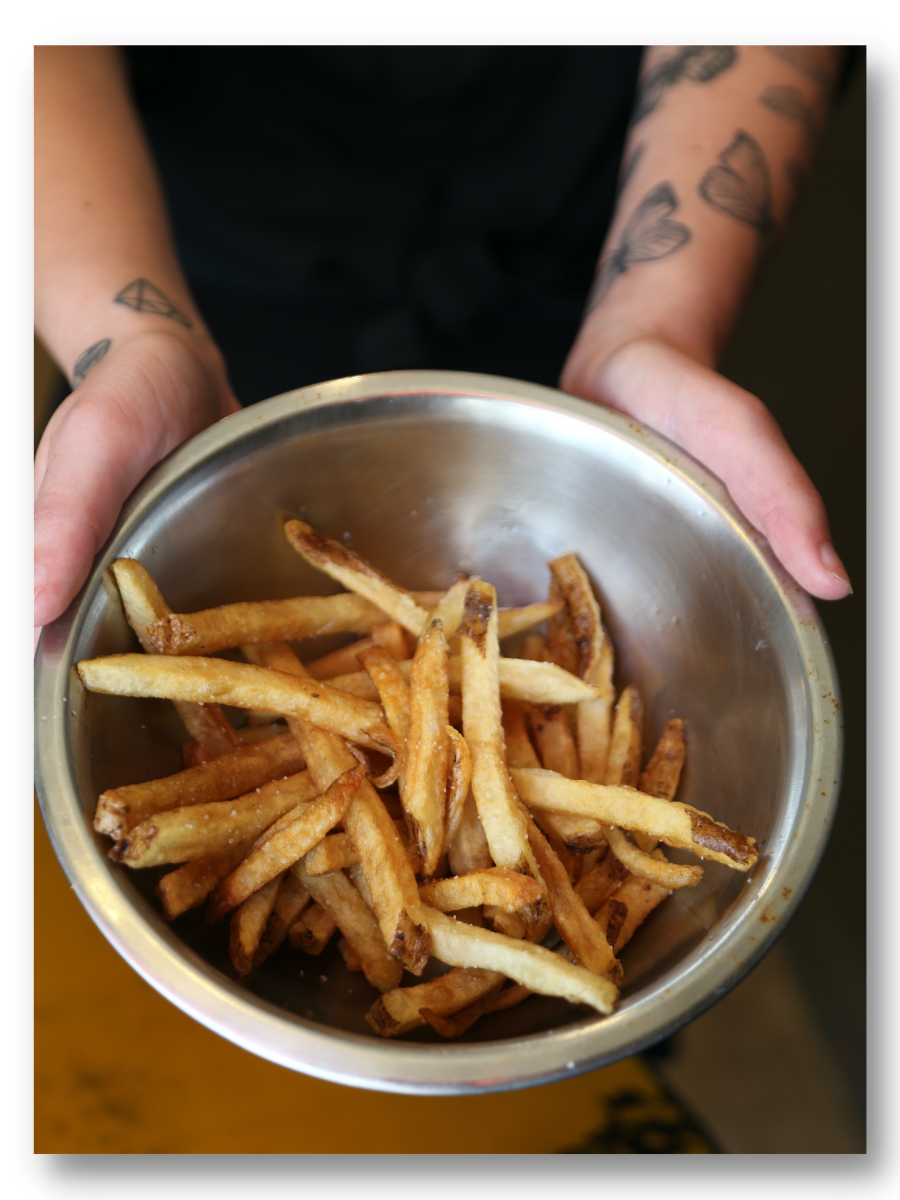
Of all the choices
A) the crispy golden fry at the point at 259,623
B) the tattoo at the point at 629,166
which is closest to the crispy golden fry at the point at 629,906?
the crispy golden fry at the point at 259,623

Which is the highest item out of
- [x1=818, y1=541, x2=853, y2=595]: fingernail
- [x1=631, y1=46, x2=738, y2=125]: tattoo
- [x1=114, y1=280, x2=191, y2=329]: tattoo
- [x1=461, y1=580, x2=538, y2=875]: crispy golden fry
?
[x1=631, y1=46, x2=738, y2=125]: tattoo

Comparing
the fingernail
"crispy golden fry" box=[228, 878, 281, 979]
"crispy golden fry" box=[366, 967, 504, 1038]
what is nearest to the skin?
the fingernail

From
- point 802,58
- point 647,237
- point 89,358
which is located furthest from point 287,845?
point 802,58

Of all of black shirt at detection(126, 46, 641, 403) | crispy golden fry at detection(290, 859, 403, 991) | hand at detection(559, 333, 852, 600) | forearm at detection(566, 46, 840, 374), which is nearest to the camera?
crispy golden fry at detection(290, 859, 403, 991)

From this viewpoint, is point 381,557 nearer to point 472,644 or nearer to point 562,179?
point 472,644

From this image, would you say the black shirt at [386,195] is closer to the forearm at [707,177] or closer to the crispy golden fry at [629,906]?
the forearm at [707,177]

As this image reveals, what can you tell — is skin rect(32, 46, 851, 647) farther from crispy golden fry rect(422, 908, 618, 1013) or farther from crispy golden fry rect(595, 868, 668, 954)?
crispy golden fry rect(422, 908, 618, 1013)

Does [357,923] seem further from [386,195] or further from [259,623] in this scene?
[386,195]
